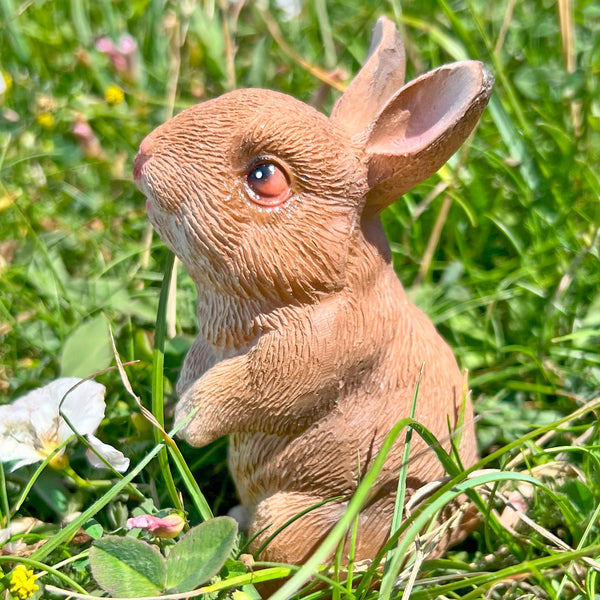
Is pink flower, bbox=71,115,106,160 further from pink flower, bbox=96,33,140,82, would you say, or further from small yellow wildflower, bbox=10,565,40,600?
small yellow wildflower, bbox=10,565,40,600

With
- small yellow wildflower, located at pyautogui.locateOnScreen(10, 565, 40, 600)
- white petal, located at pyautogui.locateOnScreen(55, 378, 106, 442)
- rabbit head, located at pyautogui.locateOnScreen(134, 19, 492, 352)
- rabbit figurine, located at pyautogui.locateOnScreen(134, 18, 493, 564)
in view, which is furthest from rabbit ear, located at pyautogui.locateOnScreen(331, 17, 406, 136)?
small yellow wildflower, located at pyautogui.locateOnScreen(10, 565, 40, 600)

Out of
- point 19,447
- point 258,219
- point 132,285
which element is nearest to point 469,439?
point 258,219

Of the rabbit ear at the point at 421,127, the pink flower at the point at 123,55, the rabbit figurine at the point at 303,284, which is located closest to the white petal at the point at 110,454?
the rabbit figurine at the point at 303,284

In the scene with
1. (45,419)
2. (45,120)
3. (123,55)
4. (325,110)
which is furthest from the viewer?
(123,55)

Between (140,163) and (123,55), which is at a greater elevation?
(123,55)

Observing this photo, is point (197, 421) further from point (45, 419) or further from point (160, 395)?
point (45, 419)

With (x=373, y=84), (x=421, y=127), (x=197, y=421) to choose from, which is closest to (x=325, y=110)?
(x=373, y=84)
